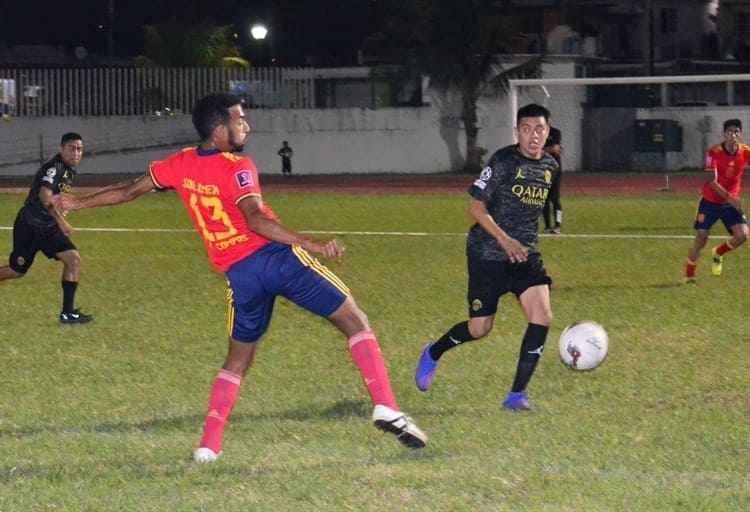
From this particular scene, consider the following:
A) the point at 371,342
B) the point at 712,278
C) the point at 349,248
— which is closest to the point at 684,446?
the point at 371,342

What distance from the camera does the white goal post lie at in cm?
3653

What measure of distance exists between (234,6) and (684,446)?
68.1 meters

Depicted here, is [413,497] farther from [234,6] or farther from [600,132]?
[234,6]

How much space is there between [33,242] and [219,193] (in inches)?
259

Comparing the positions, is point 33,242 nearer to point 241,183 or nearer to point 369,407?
point 369,407

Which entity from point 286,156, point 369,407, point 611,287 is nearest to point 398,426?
point 369,407

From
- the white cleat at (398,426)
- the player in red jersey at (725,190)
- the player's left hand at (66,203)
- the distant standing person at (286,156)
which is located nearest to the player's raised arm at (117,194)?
the player's left hand at (66,203)

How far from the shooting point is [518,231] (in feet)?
27.8

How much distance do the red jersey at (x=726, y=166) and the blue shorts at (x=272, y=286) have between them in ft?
30.6

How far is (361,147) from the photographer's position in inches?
1834

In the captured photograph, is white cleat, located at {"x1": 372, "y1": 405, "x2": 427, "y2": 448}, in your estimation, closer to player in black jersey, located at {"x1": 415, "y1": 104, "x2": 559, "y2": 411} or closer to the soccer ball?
player in black jersey, located at {"x1": 415, "y1": 104, "x2": 559, "y2": 411}

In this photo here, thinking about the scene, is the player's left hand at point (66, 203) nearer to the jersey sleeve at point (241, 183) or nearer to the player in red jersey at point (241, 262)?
the player in red jersey at point (241, 262)

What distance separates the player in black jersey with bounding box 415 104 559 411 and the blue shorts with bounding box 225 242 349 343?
1.54 metres

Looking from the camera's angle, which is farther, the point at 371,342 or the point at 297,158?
the point at 297,158
